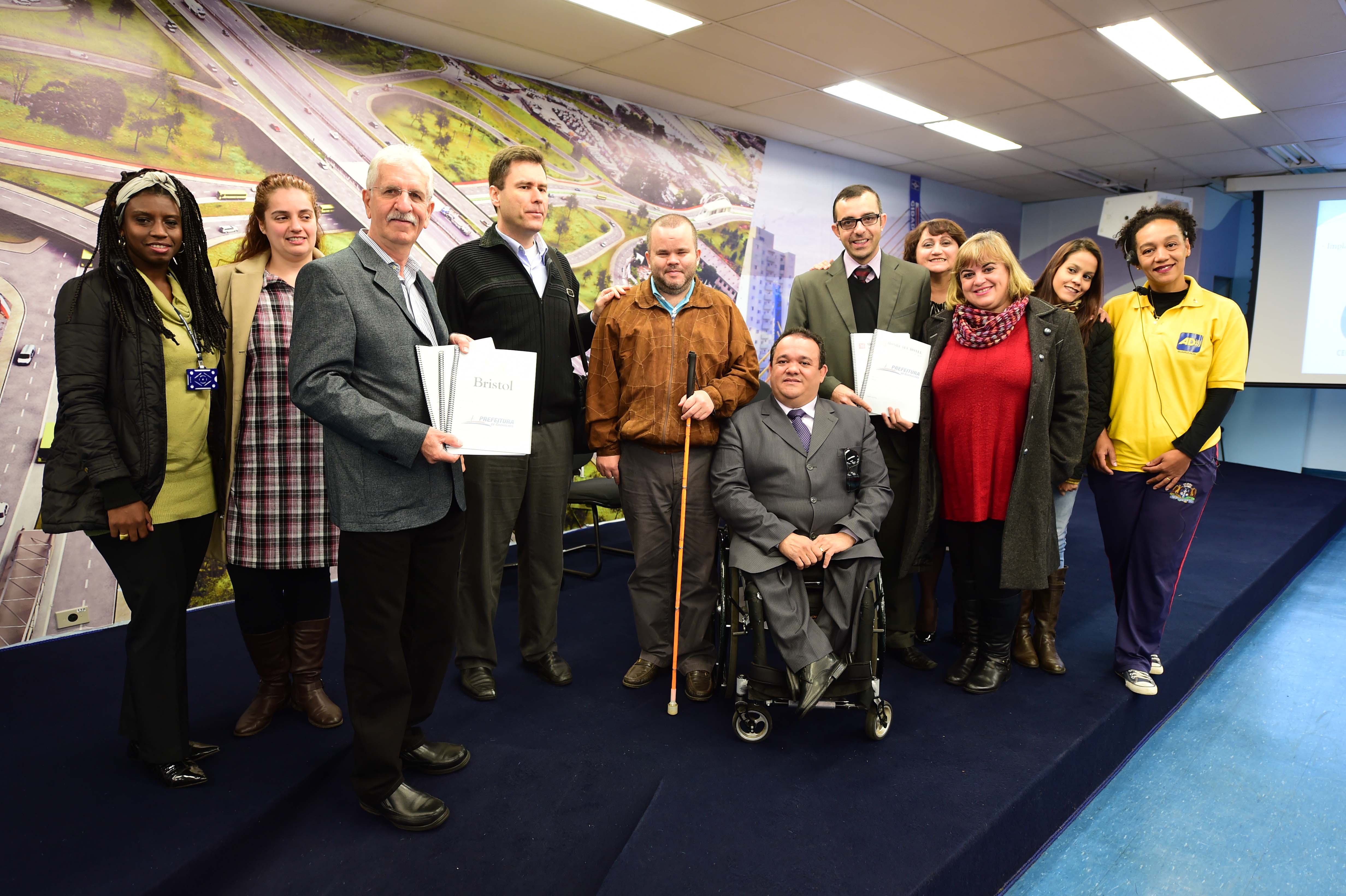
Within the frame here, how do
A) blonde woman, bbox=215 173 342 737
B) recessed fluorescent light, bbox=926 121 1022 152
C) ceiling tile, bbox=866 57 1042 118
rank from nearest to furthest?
blonde woman, bbox=215 173 342 737, ceiling tile, bbox=866 57 1042 118, recessed fluorescent light, bbox=926 121 1022 152

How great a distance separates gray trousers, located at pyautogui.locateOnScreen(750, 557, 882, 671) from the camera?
2125 mm

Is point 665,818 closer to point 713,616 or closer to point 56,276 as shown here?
point 713,616

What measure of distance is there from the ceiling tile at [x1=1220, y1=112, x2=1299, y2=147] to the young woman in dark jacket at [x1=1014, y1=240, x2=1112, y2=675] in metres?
3.66

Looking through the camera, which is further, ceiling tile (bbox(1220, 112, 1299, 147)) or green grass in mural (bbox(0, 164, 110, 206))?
ceiling tile (bbox(1220, 112, 1299, 147))

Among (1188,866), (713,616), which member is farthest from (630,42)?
(1188,866)

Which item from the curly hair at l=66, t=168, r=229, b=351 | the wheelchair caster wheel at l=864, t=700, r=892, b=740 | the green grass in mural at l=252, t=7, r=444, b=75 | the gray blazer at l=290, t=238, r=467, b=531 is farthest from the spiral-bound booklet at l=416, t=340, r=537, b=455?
the green grass in mural at l=252, t=7, r=444, b=75

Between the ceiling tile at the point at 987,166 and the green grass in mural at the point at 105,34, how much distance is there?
5.82 m

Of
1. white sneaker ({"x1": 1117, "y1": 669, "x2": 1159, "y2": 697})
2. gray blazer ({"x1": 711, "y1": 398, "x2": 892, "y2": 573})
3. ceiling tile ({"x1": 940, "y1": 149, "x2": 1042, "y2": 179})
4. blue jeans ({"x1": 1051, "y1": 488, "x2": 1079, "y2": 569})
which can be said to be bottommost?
white sneaker ({"x1": 1117, "y1": 669, "x2": 1159, "y2": 697})

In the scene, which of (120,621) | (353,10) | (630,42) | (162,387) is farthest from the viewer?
(630,42)

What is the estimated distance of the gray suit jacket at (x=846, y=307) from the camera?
266 centimetres

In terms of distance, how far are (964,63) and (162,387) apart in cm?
439

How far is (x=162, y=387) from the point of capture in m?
1.80

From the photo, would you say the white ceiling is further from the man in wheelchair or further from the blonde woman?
the man in wheelchair

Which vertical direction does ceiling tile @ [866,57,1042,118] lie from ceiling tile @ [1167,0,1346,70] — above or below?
above
